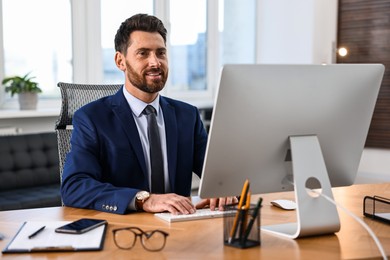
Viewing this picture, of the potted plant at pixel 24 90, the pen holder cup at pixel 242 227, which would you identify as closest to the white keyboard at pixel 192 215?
the pen holder cup at pixel 242 227

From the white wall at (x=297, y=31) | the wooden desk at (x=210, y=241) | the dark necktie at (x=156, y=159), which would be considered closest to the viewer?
the wooden desk at (x=210, y=241)

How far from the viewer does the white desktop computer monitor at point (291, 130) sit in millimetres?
1447

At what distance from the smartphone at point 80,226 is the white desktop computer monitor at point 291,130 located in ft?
1.02

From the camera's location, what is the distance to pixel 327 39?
18.0 ft

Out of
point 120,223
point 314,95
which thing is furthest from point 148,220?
point 314,95

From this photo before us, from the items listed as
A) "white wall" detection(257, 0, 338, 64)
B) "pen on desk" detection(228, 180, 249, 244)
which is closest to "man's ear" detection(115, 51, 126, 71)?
"pen on desk" detection(228, 180, 249, 244)

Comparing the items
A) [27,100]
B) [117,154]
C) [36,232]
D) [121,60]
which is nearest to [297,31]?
[27,100]

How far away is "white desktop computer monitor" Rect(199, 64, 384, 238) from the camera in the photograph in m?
1.45

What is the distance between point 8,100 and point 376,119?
→ 334 cm

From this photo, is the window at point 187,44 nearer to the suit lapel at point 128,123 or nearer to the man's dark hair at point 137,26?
the man's dark hair at point 137,26

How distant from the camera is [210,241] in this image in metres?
1.47

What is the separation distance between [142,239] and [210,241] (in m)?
0.18

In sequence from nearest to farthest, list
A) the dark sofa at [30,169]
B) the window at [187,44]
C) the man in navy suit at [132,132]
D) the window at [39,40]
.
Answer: the man in navy suit at [132,132] < the dark sofa at [30,169] < the window at [39,40] < the window at [187,44]

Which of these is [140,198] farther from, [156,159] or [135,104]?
[135,104]
